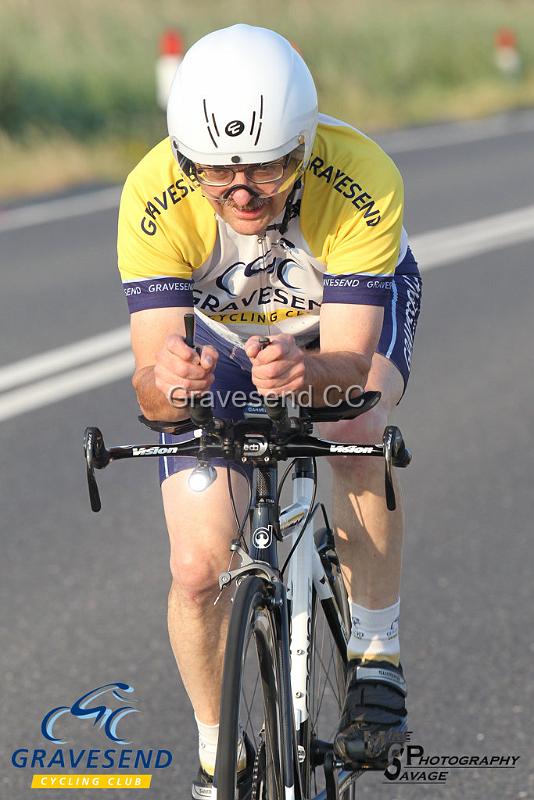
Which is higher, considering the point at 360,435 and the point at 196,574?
the point at 360,435

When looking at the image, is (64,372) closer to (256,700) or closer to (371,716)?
(371,716)

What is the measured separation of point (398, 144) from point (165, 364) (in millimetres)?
14850

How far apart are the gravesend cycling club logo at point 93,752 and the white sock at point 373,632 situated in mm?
869

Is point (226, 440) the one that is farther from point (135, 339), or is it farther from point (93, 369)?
point (93, 369)

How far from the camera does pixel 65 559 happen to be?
570 cm

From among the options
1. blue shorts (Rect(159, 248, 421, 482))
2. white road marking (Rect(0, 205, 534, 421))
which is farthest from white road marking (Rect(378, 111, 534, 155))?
blue shorts (Rect(159, 248, 421, 482))

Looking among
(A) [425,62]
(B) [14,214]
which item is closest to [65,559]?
(B) [14,214]

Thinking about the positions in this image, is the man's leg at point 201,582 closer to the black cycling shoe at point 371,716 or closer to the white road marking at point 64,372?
the black cycling shoe at point 371,716

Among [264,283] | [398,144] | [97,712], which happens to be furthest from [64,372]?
[398,144]

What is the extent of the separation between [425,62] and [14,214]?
1432 centimetres

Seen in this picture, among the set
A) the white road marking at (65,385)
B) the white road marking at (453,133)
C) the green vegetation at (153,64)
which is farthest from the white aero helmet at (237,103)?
the white road marking at (453,133)

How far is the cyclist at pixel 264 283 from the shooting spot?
314 centimetres

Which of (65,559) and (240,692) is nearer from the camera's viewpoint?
(240,692)

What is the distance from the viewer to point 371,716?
11.7ft
